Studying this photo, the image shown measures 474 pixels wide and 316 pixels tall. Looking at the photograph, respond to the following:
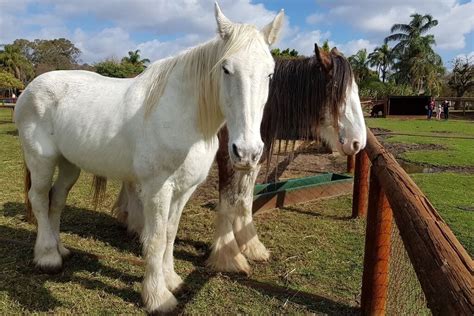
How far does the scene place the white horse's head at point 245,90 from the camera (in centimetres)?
206

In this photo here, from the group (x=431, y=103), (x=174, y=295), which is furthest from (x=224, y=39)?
(x=431, y=103)

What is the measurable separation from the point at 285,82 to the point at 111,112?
1801 millimetres

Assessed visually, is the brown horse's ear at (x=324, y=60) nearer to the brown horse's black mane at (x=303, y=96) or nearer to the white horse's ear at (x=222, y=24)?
the brown horse's black mane at (x=303, y=96)

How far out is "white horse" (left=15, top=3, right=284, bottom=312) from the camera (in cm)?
220

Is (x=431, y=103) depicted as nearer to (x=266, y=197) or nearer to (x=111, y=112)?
(x=266, y=197)

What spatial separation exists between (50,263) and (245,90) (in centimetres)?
250

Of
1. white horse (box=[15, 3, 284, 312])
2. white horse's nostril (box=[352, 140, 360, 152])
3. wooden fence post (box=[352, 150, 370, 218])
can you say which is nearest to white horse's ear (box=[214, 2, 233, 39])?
white horse (box=[15, 3, 284, 312])

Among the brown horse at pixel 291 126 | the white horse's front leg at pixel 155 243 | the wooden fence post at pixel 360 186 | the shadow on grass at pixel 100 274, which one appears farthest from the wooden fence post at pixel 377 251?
the wooden fence post at pixel 360 186

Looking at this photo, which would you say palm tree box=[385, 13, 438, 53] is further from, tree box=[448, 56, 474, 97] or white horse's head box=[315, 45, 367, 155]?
white horse's head box=[315, 45, 367, 155]

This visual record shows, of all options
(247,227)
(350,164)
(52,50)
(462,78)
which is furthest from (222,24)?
(52,50)

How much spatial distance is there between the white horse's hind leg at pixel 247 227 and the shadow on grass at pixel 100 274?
38cm

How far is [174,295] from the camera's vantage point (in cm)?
311

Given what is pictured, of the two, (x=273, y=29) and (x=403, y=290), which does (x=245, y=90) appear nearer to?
(x=273, y=29)

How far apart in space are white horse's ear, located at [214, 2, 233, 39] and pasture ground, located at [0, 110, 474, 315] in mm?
2044
